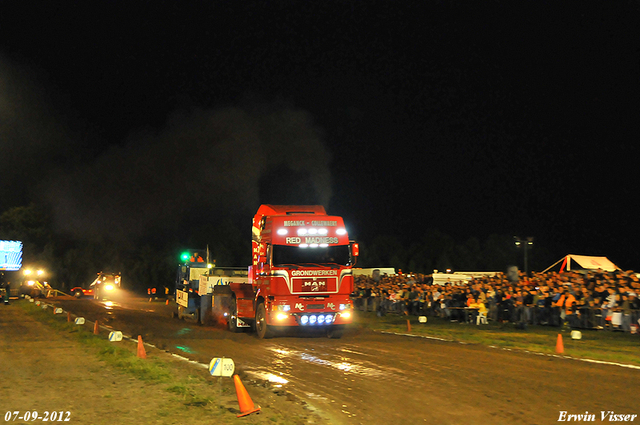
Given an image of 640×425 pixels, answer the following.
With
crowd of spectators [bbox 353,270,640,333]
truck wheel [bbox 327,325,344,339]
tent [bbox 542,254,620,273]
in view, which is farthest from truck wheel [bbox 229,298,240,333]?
tent [bbox 542,254,620,273]

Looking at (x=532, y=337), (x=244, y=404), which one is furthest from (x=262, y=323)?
(x=244, y=404)

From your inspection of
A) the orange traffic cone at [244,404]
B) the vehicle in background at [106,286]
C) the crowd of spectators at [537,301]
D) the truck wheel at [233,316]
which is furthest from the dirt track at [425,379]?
the vehicle in background at [106,286]

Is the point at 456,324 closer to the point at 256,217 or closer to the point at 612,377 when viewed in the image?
the point at 256,217

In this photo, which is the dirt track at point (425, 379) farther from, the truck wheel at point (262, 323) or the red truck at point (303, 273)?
the red truck at point (303, 273)

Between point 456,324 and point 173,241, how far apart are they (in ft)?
230

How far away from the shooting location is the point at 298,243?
1819 centimetres

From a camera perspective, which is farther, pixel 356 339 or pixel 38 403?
pixel 356 339

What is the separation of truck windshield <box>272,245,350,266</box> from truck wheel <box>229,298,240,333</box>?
341 centimetres

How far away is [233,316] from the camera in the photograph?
20766 mm

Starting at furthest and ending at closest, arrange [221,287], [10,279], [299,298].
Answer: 1. [10,279]
2. [221,287]
3. [299,298]

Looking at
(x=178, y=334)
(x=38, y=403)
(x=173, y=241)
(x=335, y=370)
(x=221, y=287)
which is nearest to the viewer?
(x=38, y=403)

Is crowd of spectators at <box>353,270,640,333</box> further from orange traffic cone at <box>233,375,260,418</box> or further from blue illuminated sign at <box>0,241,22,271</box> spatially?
blue illuminated sign at <box>0,241,22,271</box>

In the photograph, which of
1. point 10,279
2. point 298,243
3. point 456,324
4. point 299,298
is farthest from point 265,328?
point 10,279

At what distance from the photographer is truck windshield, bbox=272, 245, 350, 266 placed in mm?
17953
